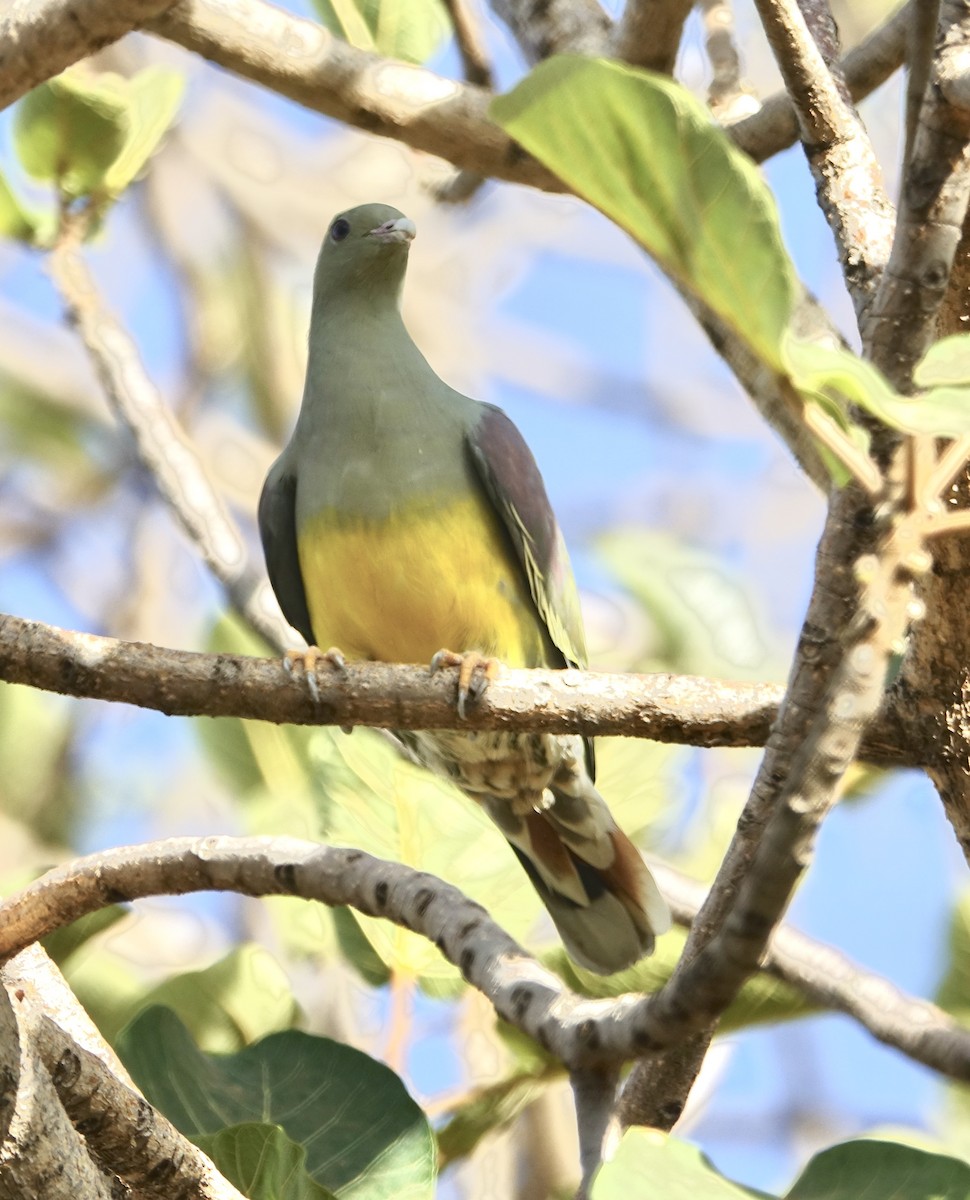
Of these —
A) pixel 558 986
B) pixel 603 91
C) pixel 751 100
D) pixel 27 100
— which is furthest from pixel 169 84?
pixel 603 91

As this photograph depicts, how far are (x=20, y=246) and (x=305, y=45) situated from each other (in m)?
1.15

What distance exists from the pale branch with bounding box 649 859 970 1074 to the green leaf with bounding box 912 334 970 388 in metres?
0.79

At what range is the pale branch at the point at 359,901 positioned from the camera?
6.99 ft

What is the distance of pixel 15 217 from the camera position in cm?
374

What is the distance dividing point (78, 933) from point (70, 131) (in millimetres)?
1910

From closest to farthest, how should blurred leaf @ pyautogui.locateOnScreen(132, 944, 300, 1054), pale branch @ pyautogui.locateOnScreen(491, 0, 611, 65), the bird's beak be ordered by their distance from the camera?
blurred leaf @ pyautogui.locateOnScreen(132, 944, 300, 1054)
pale branch @ pyautogui.locateOnScreen(491, 0, 611, 65)
the bird's beak

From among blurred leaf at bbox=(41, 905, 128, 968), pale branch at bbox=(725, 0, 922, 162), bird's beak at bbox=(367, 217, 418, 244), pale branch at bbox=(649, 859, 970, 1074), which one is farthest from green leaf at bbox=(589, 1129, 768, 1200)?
bird's beak at bbox=(367, 217, 418, 244)

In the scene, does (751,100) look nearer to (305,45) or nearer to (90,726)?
(305,45)

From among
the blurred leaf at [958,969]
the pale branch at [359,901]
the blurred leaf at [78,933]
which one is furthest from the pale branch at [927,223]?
the blurred leaf at [958,969]

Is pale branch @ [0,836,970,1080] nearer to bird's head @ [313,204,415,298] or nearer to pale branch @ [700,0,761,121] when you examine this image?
bird's head @ [313,204,415,298]

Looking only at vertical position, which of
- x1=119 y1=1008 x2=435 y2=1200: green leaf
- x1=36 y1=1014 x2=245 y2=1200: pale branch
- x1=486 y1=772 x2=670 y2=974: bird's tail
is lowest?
x1=486 y1=772 x2=670 y2=974: bird's tail

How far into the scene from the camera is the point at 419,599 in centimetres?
304

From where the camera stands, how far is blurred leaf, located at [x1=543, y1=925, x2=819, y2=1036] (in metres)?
2.66

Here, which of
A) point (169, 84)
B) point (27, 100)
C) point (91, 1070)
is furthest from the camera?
point (169, 84)
